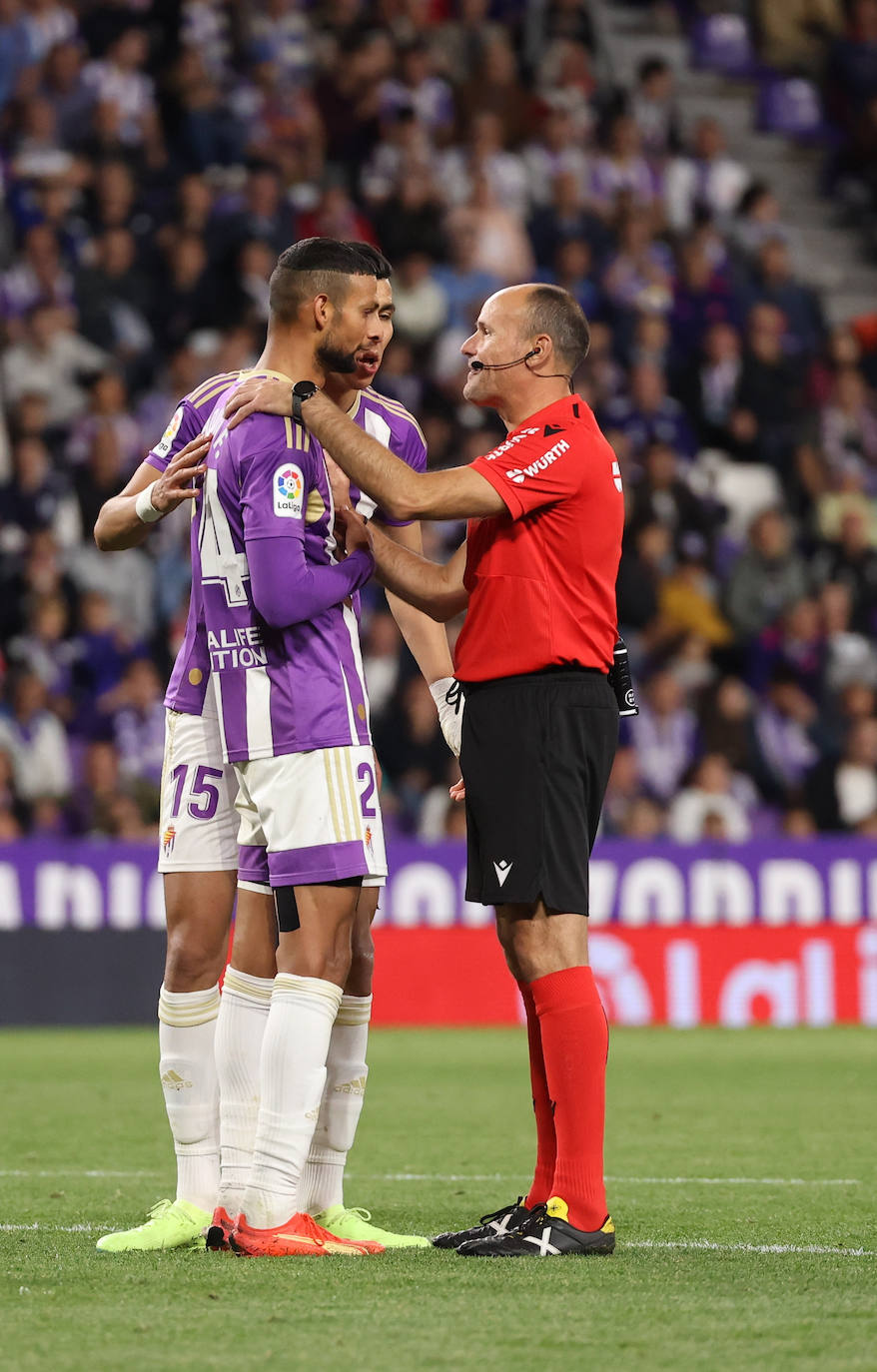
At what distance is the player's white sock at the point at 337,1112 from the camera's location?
548 cm

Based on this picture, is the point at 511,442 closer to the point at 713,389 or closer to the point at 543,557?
the point at 543,557

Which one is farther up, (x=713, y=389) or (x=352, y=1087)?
(x=713, y=389)

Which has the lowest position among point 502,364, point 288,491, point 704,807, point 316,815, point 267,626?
point 704,807

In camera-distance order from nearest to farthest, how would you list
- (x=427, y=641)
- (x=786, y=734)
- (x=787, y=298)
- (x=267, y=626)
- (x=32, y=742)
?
(x=267, y=626) → (x=427, y=641) → (x=32, y=742) → (x=786, y=734) → (x=787, y=298)

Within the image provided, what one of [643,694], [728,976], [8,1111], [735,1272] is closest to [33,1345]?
[735,1272]

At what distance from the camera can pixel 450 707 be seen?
568 cm

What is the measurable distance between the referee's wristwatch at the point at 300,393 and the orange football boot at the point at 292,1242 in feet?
6.43

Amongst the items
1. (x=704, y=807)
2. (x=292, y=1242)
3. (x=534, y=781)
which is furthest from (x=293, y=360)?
(x=704, y=807)

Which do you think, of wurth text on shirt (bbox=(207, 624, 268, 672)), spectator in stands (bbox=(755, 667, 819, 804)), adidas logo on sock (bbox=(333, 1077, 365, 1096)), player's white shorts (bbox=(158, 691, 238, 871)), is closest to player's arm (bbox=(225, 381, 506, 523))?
wurth text on shirt (bbox=(207, 624, 268, 672))

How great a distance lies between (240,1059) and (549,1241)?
910 mm

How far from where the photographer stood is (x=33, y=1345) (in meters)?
4.00

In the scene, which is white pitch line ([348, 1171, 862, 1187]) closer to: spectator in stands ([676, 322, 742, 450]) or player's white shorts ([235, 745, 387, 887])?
player's white shorts ([235, 745, 387, 887])

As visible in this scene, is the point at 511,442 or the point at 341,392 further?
the point at 341,392

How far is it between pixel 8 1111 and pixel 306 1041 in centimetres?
410
